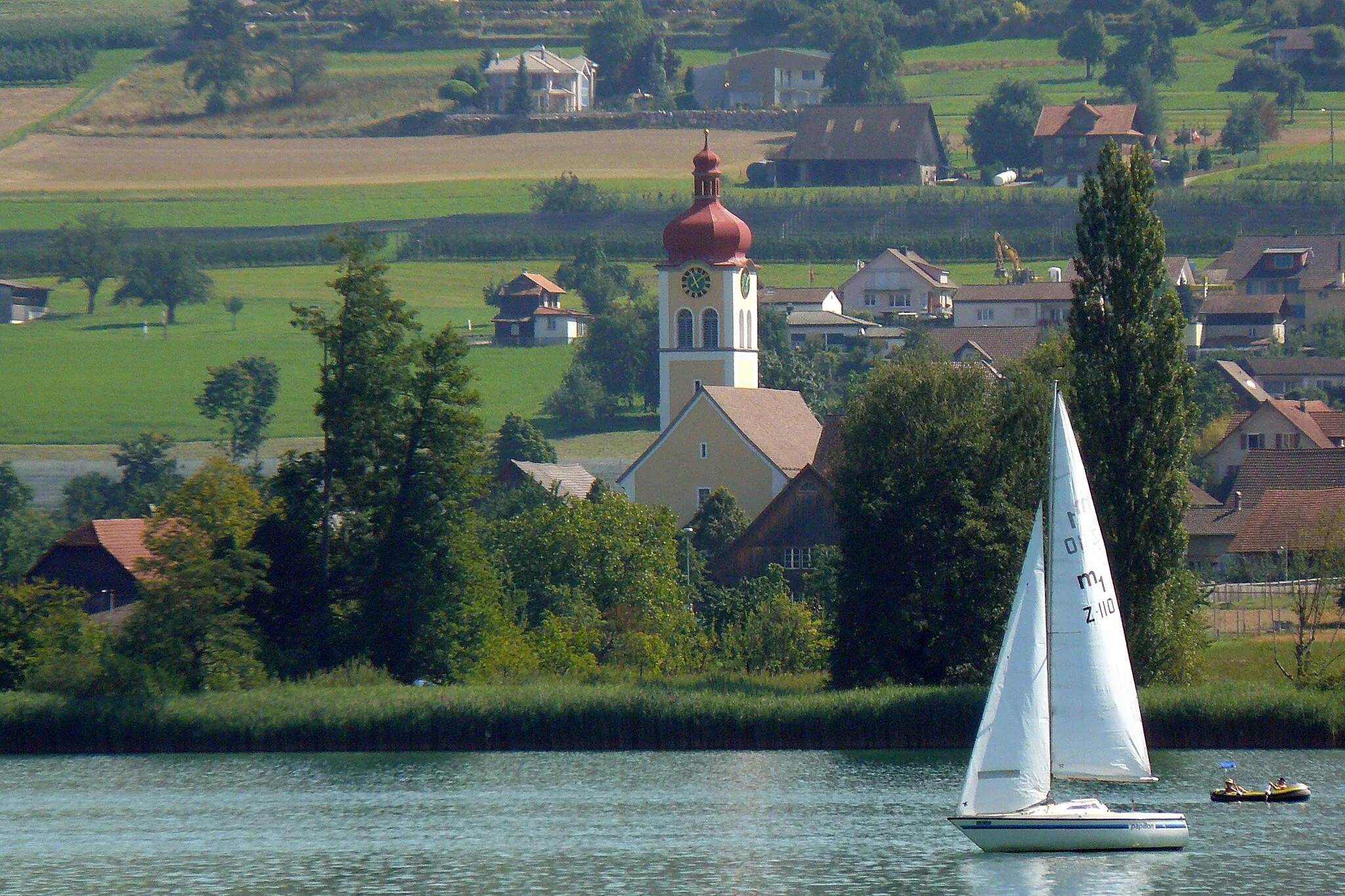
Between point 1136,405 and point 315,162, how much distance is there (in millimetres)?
144260

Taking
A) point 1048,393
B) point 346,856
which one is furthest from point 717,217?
point 346,856

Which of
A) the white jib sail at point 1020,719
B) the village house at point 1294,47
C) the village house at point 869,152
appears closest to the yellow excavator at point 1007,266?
the village house at point 869,152

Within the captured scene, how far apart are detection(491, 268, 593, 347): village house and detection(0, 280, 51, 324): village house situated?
28.6 metres

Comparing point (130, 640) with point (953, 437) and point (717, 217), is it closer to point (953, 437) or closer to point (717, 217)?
point (953, 437)

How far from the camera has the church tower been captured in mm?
96938

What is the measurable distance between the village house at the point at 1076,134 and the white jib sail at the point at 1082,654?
141892 millimetres

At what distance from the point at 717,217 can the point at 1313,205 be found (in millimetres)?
72092

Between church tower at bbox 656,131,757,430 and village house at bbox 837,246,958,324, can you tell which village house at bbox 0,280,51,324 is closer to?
village house at bbox 837,246,958,324

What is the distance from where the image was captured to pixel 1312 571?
76250 mm

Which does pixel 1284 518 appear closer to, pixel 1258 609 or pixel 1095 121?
pixel 1258 609

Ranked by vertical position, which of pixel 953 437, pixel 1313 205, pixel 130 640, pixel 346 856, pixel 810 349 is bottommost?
pixel 346 856

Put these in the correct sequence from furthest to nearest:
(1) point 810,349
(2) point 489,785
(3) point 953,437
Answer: (1) point 810,349, (3) point 953,437, (2) point 489,785

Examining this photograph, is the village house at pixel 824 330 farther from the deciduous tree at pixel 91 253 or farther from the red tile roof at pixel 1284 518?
the red tile roof at pixel 1284 518

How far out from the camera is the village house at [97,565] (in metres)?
75.8
